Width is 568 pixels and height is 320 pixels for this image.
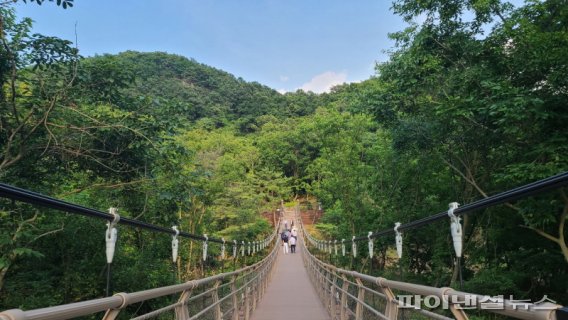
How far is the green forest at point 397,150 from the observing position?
4.85 meters

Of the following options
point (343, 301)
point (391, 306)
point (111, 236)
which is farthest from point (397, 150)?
point (111, 236)

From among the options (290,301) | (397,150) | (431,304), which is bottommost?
(290,301)

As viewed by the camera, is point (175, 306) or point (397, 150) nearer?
point (175, 306)

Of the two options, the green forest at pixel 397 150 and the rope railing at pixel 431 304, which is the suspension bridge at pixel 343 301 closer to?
the rope railing at pixel 431 304

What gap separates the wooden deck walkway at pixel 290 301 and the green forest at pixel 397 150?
3.93 ft

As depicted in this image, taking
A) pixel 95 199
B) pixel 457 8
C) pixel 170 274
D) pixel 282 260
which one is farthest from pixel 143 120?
pixel 282 260

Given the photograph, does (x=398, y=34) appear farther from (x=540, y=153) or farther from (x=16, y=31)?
(x=16, y=31)

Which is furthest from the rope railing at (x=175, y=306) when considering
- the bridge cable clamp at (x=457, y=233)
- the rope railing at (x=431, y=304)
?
the bridge cable clamp at (x=457, y=233)

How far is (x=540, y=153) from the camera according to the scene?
18.0 ft

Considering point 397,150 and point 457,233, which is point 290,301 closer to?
point 397,150

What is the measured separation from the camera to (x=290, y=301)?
7652mm

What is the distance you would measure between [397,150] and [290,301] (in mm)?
3552

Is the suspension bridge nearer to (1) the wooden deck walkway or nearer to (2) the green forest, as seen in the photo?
(1) the wooden deck walkway

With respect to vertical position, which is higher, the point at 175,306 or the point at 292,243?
the point at 292,243
